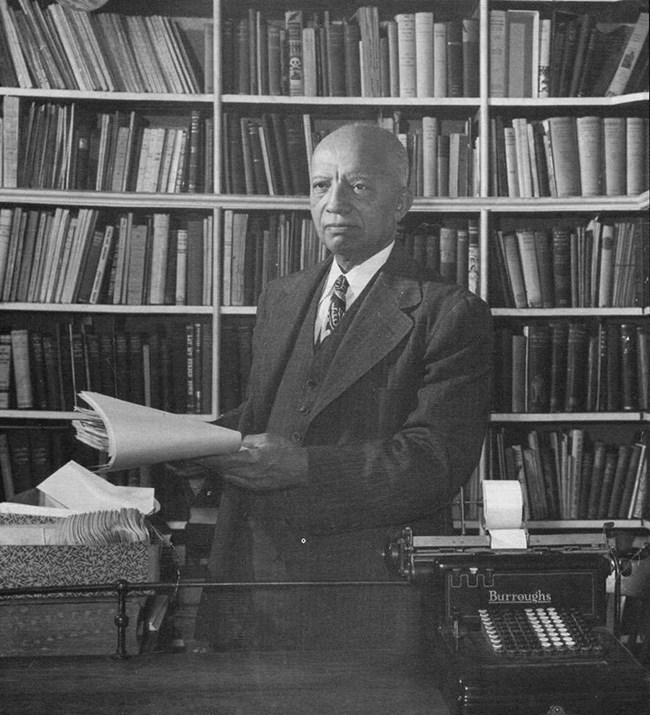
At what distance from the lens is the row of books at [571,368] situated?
6.37 ft

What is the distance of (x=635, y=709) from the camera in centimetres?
108

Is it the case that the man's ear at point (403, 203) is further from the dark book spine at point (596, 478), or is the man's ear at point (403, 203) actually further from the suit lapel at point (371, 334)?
the dark book spine at point (596, 478)

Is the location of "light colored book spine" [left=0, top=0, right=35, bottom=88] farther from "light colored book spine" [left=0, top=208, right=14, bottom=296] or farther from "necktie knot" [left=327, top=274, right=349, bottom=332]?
"necktie knot" [left=327, top=274, right=349, bottom=332]

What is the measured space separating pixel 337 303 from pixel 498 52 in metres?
0.73

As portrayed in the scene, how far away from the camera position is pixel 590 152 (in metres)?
2.00

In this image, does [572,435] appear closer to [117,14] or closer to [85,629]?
[85,629]

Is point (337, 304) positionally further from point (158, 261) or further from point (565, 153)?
point (565, 153)

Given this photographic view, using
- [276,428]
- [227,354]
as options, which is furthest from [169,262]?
[276,428]

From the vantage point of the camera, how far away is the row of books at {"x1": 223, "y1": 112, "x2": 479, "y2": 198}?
191 centimetres

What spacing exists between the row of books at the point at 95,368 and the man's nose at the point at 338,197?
0.46m

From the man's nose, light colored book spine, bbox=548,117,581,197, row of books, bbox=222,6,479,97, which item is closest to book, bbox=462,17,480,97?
row of books, bbox=222,6,479,97

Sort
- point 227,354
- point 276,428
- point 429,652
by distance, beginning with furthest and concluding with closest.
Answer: point 227,354 < point 276,428 < point 429,652

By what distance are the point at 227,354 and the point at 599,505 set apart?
37.0 inches

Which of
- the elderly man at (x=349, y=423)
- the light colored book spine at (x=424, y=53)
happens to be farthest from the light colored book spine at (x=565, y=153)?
the elderly man at (x=349, y=423)
